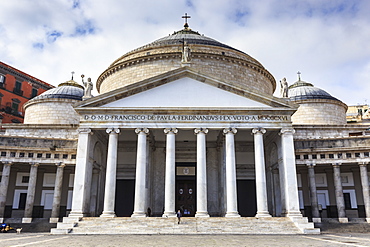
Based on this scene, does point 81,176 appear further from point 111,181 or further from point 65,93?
point 65,93

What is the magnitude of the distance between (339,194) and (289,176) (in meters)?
5.79

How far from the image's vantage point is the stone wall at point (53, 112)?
35.9m

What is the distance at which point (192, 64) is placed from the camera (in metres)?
34.1

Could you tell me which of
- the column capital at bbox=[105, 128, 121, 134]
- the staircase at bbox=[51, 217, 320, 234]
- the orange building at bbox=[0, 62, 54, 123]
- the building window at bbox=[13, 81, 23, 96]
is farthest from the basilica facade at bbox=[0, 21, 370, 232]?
the building window at bbox=[13, 81, 23, 96]

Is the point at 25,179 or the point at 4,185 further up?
the point at 25,179

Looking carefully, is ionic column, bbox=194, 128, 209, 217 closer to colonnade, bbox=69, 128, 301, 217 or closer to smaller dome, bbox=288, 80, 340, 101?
colonnade, bbox=69, 128, 301, 217

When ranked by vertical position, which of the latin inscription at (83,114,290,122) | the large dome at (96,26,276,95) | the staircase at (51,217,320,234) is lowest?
the staircase at (51,217,320,234)

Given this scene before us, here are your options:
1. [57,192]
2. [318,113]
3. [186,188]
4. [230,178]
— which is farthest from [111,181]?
[318,113]

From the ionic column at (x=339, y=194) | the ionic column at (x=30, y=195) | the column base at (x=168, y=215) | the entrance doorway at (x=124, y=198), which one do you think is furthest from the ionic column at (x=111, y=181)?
the ionic column at (x=339, y=194)

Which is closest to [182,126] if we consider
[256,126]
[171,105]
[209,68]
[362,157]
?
[171,105]

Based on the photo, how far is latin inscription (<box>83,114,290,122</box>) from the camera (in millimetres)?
24906

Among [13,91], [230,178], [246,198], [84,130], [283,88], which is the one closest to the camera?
[230,178]

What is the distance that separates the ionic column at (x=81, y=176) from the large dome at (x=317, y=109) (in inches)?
886

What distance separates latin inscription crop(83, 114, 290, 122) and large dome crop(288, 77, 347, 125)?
12486mm
